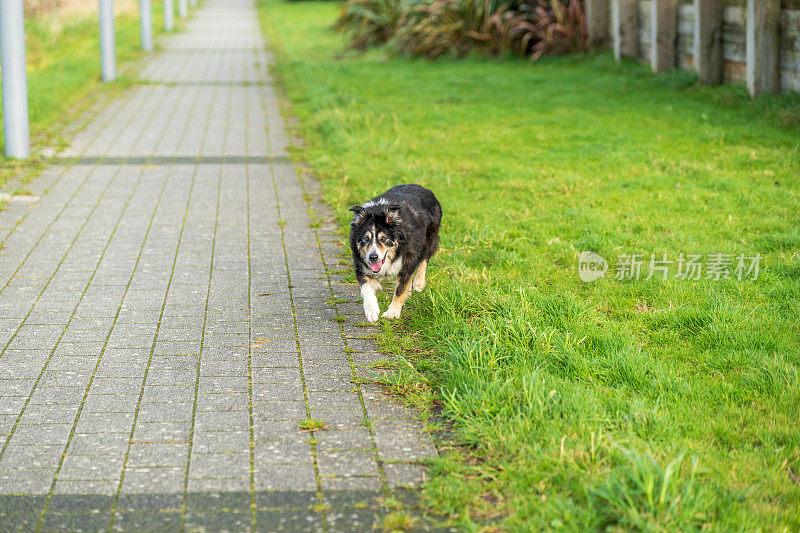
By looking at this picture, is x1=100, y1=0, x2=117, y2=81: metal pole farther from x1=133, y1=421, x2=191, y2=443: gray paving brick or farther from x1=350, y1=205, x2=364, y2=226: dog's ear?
x1=133, y1=421, x2=191, y2=443: gray paving brick

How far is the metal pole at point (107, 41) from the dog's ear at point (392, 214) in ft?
45.5

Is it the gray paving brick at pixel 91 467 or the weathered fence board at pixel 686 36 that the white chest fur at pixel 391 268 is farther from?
the weathered fence board at pixel 686 36

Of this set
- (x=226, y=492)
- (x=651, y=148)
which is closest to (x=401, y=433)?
(x=226, y=492)

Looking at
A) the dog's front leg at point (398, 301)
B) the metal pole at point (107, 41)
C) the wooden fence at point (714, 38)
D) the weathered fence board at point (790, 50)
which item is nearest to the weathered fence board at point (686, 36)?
the wooden fence at point (714, 38)

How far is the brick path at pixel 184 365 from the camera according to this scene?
368cm

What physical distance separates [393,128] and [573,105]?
3.15 metres

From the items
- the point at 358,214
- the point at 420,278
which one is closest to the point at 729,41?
the point at 420,278

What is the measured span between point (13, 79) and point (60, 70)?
880 cm

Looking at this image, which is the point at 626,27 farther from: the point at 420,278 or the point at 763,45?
the point at 420,278

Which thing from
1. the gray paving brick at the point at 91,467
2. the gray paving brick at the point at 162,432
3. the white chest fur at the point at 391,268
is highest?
the white chest fur at the point at 391,268

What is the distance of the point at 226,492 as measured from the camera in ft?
12.1

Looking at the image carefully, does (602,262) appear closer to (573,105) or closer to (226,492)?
(226,492)

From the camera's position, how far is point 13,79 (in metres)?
10.4

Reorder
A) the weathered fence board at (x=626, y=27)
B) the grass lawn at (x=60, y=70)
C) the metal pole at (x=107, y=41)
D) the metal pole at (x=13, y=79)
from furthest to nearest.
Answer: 1. the metal pole at (x=107, y=41)
2. the weathered fence board at (x=626, y=27)
3. the grass lawn at (x=60, y=70)
4. the metal pole at (x=13, y=79)
